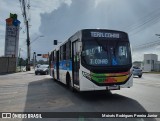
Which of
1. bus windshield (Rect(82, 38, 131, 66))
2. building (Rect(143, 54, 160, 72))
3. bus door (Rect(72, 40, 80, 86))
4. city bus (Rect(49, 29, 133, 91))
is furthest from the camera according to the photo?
building (Rect(143, 54, 160, 72))

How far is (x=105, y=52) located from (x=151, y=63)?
84.4 meters

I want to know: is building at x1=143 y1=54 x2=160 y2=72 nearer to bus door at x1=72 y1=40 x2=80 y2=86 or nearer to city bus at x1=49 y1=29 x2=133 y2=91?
bus door at x1=72 y1=40 x2=80 y2=86

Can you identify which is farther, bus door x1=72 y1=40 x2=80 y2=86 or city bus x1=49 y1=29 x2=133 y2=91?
bus door x1=72 y1=40 x2=80 y2=86

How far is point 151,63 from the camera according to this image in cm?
9450

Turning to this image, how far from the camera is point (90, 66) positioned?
41.7ft

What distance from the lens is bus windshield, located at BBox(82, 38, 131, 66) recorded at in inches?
508

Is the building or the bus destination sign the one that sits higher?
the bus destination sign

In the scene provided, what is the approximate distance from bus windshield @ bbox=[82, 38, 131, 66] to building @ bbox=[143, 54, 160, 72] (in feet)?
273

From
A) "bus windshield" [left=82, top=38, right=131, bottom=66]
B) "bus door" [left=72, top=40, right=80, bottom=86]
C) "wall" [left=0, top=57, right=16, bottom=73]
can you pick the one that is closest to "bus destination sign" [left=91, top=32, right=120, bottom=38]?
"bus windshield" [left=82, top=38, right=131, bottom=66]

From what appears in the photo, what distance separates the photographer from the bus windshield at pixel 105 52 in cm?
1289

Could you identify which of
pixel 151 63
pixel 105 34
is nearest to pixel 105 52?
pixel 105 34

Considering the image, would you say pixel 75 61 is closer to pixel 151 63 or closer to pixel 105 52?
pixel 105 52

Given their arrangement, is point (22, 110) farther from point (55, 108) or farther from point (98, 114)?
point (98, 114)

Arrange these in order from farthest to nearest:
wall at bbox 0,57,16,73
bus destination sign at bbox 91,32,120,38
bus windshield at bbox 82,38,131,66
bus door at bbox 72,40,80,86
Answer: wall at bbox 0,57,16,73 < bus door at bbox 72,40,80,86 < bus destination sign at bbox 91,32,120,38 < bus windshield at bbox 82,38,131,66
